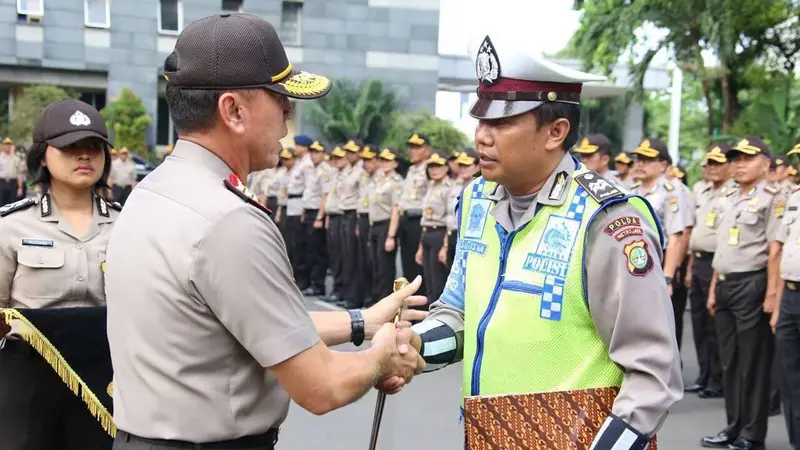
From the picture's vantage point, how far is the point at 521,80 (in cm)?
239

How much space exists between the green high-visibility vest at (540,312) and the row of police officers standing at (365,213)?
7.51m

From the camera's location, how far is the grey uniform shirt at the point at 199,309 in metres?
1.92

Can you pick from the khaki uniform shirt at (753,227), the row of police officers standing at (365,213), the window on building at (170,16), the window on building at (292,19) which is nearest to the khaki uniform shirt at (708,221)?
the khaki uniform shirt at (753,227)

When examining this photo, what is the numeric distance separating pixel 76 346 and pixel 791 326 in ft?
14.1

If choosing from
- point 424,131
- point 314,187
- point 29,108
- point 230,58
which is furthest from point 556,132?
point 29,108

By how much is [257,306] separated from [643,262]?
0.94 metres

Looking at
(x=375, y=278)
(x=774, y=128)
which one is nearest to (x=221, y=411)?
(x=375, y=278)

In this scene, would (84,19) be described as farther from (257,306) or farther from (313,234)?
(257,306)

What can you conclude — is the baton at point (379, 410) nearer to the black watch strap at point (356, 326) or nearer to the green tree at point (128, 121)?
the black watch strap at point (356, 326)

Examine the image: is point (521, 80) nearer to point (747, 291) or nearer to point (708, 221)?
point (747, 291)

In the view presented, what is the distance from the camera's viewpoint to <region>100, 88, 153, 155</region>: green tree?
2684 cm

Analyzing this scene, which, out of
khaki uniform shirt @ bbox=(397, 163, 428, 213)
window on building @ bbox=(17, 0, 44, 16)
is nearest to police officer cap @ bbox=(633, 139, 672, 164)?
khaki uniform shirt @ bbox=(397, 163, 428, 213)

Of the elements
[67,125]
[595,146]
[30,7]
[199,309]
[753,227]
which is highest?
[30,7]

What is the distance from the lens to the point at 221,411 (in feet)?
6.58
